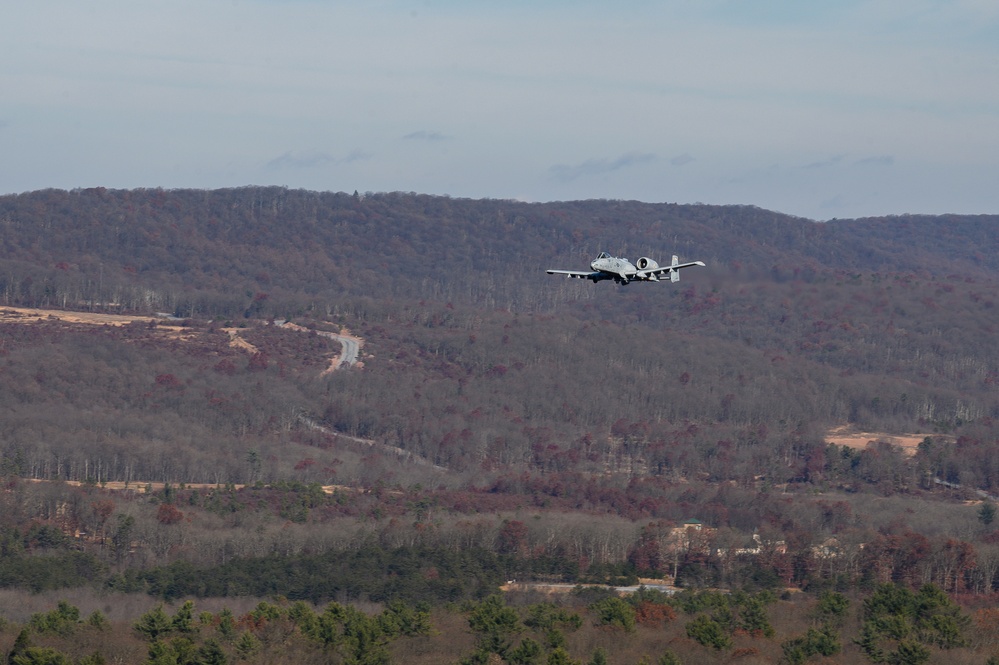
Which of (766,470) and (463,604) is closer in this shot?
(463,604)

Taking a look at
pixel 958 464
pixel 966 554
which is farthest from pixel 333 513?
pixel 958 464

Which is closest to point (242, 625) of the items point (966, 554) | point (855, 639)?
point (855, 639)

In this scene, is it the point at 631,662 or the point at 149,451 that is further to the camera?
the point at 149,451

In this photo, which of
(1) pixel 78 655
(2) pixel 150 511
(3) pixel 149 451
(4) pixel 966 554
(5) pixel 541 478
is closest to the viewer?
(1) pixel 78 655

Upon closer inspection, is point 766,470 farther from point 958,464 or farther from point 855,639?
point 855,639

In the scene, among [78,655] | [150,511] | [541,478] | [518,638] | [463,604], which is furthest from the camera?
[541,478]

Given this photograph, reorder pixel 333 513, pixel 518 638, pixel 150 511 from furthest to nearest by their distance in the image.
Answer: pixel 333 513 → pixel 150 511 → pixel 518 638

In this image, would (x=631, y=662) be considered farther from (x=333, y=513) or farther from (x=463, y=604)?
(x=333, y=513)

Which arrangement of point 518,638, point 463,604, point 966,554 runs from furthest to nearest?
point 966,554
point 463,604
point 518,638
